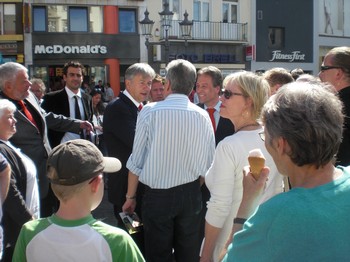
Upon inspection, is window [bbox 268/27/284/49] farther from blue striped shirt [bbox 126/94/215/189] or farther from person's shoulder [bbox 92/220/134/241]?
person's shoulder [bbox 92/220/134/241]

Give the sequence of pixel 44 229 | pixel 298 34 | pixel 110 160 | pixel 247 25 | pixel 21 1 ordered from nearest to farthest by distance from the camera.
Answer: pixel 44 229, pixel 110 160, pixel 21 1, pixel 247 25, pixel 298 34

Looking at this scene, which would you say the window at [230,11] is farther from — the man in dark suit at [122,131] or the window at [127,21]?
the man in dark suit at [122,131]

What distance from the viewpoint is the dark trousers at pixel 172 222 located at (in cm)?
322

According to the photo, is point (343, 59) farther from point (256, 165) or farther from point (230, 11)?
point (230, 11)

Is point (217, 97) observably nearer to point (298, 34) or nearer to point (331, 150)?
point (331, 150)

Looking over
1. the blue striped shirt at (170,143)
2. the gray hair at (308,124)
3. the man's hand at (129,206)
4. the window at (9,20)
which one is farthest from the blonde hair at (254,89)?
the window at (9,20)

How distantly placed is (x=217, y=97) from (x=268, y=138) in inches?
116

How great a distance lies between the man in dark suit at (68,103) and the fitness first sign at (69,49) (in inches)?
714

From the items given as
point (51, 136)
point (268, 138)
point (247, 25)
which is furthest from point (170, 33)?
point (268, 138)

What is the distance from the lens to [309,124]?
1376 mm

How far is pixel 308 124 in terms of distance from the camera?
4.51 ft

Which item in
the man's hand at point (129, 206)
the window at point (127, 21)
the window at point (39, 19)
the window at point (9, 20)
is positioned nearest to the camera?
the man's hand at point (129, 206)

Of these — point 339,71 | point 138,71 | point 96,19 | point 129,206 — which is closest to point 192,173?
point 129,206

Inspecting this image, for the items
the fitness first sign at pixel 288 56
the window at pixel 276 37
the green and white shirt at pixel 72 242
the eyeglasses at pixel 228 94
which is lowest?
the green and white shirt at pixel 72 242
